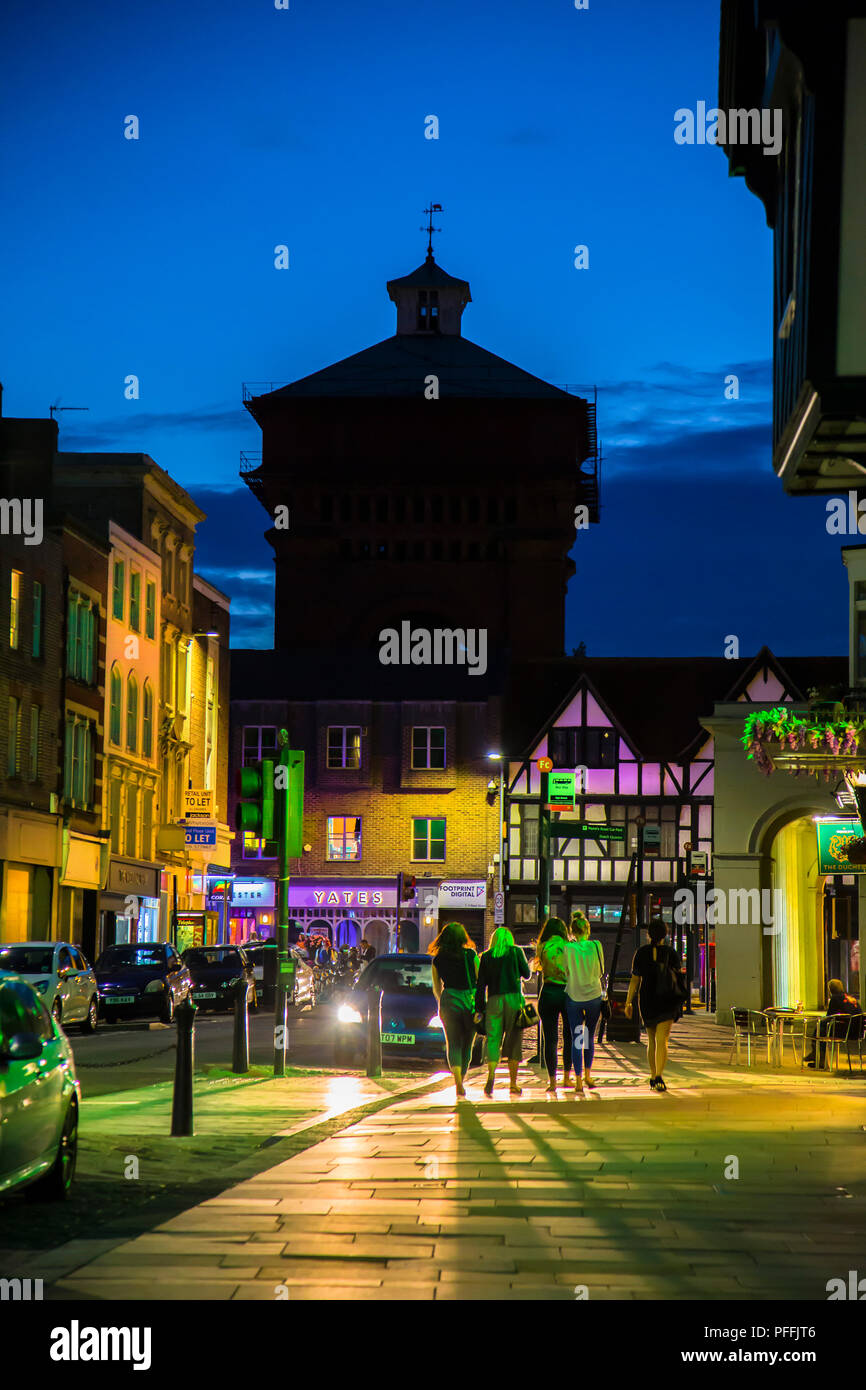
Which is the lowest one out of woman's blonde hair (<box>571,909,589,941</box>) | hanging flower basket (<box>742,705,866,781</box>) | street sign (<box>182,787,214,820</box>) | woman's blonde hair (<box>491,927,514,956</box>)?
Result: woman's blonde hair (<box>491,927,514,956</box>)

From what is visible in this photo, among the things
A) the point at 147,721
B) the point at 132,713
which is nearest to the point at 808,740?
the point at 132,713

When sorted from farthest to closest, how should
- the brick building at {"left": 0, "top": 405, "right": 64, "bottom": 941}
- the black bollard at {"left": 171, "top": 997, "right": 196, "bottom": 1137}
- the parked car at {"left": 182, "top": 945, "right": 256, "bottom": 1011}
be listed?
the brick building at {"left": 0, "top": 405, "right": 64, "bottom": 941} → the parked car at {"left": 182, "top": 945, "right": 256, "bottom": 1011} → the black bollard at {"left": 171, "top": 997, "right": 196, "bottom": 1137}

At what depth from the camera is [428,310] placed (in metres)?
83.3

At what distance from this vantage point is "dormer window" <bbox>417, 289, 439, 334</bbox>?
83.0m

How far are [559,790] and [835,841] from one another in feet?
18.2

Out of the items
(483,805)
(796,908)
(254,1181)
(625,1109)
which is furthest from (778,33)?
(483,805)

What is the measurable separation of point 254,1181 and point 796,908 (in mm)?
28683

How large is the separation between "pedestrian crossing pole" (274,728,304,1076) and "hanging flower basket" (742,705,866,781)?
6.76 m

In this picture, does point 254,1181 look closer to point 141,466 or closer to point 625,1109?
point 625,1109

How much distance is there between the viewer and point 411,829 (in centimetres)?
7006

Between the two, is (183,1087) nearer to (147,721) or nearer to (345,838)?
(147,721)

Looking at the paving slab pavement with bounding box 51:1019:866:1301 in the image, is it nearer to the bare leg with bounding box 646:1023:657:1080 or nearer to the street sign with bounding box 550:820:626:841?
the bare leg with bounding box 646:1023:657:1080

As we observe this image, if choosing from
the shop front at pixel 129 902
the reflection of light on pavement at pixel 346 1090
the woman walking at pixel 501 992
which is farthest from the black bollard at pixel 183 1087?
the shop front at pixel 129 902

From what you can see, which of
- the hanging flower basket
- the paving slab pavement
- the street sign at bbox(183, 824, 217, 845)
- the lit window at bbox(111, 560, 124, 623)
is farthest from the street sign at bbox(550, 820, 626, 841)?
the street sign at bbox(183, 824, 217, 845)
